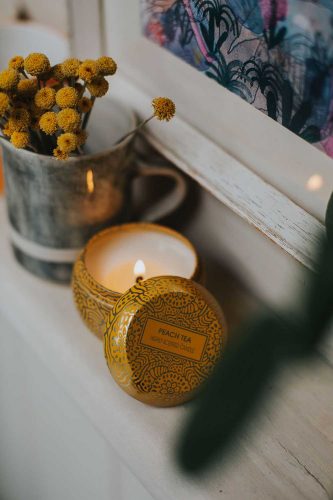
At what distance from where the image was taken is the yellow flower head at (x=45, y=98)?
1.35ft

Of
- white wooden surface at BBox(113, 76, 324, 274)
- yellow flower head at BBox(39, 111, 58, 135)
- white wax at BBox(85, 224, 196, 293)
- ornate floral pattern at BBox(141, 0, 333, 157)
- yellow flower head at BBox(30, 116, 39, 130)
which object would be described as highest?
ornate floral pattern at BBox(141, 0, 333, 157)

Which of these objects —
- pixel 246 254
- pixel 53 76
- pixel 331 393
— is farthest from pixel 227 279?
pixel 53 76

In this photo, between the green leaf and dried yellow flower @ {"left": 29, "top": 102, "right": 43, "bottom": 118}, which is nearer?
the green leaf

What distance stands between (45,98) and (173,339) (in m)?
0.19

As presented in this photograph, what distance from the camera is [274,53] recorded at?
1.27 ft

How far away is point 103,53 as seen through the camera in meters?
0.59

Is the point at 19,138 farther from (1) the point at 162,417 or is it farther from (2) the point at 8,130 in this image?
(1) the point at 162,417

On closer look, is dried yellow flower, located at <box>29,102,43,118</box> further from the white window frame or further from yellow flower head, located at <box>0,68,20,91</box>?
the white window frame

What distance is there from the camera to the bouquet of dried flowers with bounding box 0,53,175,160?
396 millimetres

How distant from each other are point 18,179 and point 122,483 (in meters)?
0.26

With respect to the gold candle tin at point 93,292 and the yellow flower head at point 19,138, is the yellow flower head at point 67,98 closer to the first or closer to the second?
the yellow flower head at point 19,138

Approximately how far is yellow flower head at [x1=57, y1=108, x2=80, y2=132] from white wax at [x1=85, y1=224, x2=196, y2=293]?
145 millimetres

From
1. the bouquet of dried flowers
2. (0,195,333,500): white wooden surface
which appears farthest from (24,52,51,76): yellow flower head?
(0,195,333,500): white wooden surface

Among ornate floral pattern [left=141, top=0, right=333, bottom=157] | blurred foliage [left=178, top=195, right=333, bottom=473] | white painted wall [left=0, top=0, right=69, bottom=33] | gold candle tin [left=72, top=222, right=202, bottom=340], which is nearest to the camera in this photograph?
blurred foliage [left=178, top=195, right=333, bottom=473]
